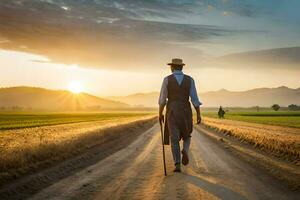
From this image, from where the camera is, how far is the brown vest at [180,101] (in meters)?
11.3

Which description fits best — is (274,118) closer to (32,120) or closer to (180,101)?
(32,120)

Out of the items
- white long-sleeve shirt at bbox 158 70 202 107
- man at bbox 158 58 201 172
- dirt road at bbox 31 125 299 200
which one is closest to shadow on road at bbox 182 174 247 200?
dirt road at bbox 31 125 299 200

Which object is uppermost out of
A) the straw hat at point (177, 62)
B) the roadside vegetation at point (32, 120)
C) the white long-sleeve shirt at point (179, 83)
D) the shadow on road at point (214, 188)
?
the straw hat at point (177, 62)

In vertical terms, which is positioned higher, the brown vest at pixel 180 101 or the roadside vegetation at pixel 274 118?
the brown vest at pixel 180 101

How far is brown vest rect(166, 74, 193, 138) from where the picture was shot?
37.0 ft

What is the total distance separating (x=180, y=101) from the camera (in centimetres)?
1134

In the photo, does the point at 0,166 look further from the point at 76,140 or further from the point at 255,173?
the point at 76,140

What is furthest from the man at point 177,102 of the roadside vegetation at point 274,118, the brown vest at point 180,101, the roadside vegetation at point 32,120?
the roadside vegetation at point 274,118

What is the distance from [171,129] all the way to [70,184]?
3210 millimetres

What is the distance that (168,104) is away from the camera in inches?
451

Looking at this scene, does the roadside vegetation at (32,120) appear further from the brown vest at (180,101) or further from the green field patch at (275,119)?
the brown vest at (180,101)

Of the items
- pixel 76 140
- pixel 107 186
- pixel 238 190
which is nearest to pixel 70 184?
pixel 107 186

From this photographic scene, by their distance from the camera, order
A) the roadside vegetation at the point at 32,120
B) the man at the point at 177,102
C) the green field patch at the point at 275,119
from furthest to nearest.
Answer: the green field patch at the point at 275,119
the roadside vegetation at the point at 32,120
the man at the point at 177,102

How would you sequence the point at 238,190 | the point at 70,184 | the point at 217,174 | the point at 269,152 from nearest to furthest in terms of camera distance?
the point at 238,190 < the point at 70,184 < the point at 217,174 < the point at 269,152
